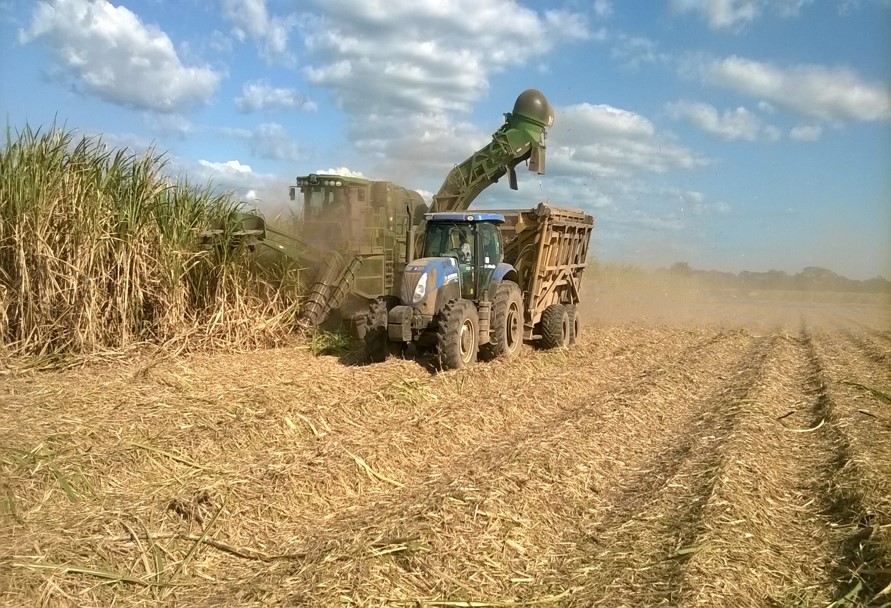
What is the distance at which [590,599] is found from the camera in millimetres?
3564

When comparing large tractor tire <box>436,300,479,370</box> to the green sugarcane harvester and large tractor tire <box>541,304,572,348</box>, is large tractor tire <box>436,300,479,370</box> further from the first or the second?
large tractor tire <box>541,304,572,348</box>

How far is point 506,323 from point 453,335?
5.17ft

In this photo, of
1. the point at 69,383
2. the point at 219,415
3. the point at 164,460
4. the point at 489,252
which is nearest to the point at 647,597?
the point at 164,460

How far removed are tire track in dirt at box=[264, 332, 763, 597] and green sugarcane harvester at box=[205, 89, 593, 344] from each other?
11.1 feet

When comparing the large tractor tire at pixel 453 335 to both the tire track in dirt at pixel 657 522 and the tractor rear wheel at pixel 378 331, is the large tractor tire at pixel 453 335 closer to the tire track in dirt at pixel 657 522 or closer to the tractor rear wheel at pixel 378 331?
the tractor rear wheel at pixel 378 331

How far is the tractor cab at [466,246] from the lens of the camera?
9.69m

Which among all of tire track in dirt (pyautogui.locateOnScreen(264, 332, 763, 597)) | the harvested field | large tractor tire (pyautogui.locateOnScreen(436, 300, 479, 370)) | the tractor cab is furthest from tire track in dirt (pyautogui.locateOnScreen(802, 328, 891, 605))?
the tractor cab

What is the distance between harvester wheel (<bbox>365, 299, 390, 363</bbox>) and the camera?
8867 millimetres

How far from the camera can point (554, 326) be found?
11.6m

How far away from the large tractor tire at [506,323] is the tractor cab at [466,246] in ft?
0.85

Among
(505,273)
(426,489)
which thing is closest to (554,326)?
(505,273)

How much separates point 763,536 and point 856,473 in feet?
5.54

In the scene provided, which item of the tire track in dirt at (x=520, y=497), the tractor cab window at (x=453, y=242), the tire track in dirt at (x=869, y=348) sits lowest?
the tire track in dirt at (x=520, y=497)

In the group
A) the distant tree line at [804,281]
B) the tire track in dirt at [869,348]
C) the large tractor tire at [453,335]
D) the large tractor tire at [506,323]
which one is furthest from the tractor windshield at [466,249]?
the distant tree line at [804,281]
